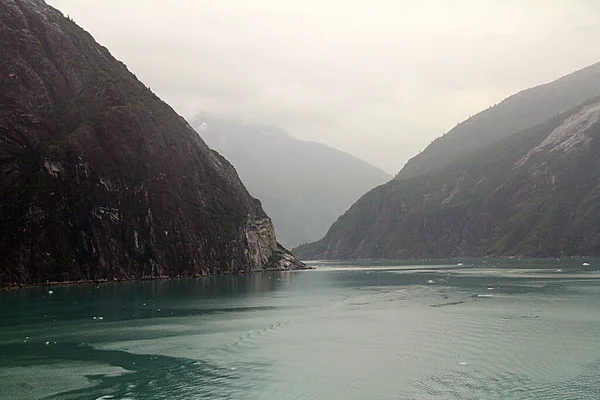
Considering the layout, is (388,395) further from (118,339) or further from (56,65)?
(56,65)

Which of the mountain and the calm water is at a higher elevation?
the mountain

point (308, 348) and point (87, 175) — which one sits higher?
point (87, 175)

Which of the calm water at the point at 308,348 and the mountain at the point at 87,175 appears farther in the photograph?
the mountain at the point at 87,175

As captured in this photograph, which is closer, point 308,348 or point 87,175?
point 308,348

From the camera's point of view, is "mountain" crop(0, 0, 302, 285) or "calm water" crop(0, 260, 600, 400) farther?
"mountain" crop(0, 0, 302, 285)
